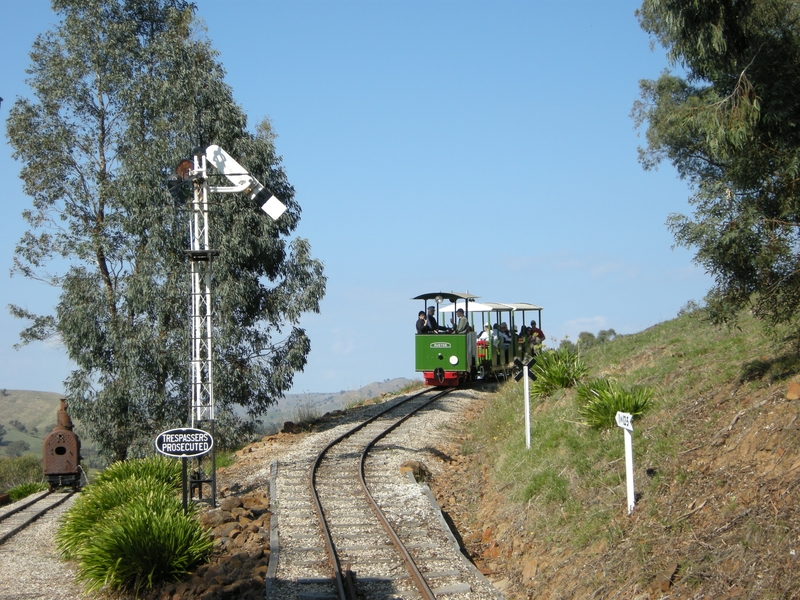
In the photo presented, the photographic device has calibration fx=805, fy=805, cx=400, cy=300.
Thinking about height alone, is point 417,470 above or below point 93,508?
above

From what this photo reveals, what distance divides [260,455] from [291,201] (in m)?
9.23

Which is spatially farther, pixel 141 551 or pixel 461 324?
pixel 461 324

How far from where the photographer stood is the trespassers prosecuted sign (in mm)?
11750

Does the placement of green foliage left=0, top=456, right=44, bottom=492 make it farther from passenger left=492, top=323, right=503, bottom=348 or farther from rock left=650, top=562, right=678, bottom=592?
rock left=650, top=562, right=678, bottom=592

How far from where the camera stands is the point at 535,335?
30.7 meters

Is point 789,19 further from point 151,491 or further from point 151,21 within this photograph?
point 151,21

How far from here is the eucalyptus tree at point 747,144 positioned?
8.38 meters

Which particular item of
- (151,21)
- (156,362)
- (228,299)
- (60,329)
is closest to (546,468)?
(228,299)

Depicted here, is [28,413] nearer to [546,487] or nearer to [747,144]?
[546,487]

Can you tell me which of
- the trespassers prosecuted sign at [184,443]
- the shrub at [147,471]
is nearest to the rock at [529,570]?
the trespassers prosecuted sign at [184,443]

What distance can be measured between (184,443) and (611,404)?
615cm

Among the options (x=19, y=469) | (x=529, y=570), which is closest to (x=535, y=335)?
(x=529, y=570)

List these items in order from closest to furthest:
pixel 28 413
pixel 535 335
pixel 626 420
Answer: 1. pixel 626 420
2. pixel 535 335
3. pixel 28 413

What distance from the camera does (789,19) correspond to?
905 cm
